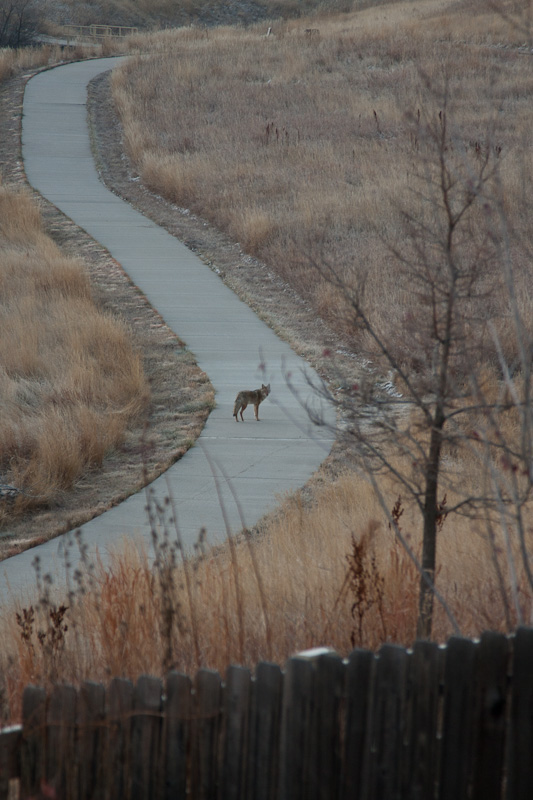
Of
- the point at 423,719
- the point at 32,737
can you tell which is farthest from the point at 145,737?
the point at 423,719

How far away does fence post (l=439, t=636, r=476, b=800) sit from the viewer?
264 centimetres

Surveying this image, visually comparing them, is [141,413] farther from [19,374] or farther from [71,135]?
[71,135]

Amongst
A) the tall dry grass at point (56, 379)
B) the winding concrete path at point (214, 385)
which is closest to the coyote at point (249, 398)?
the winding concrete path at point (214, 385)

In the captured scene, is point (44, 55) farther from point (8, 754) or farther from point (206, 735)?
point (206, 735)

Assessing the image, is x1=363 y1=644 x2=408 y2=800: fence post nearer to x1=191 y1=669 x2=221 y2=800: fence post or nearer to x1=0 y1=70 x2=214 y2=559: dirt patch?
x1=191 y1=669 x2=221 y2=800: fence post

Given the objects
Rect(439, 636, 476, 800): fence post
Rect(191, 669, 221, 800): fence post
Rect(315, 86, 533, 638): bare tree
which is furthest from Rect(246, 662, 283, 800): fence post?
Rect(315, 86, 533, 638): bare tree

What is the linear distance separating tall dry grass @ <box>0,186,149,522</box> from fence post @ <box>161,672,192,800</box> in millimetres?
4164

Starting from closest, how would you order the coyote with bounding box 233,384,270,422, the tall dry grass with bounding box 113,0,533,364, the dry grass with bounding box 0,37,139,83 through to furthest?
the coyote with bounding box 233,384,270,422
the tall dry grass with bounding box 113,0,533,364
the dry grass with bounding box 0,37,139,83

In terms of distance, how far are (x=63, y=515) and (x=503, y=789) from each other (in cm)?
444

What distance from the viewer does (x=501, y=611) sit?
3.85 metres

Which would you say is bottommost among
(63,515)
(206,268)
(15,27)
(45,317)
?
(63,515)

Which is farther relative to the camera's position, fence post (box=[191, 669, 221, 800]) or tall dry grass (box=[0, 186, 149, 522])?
tall dry grass (box=[0, 186, 149, 522])

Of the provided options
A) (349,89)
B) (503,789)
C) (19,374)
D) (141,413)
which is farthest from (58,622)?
(349,89)

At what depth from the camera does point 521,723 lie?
8.64 ft
